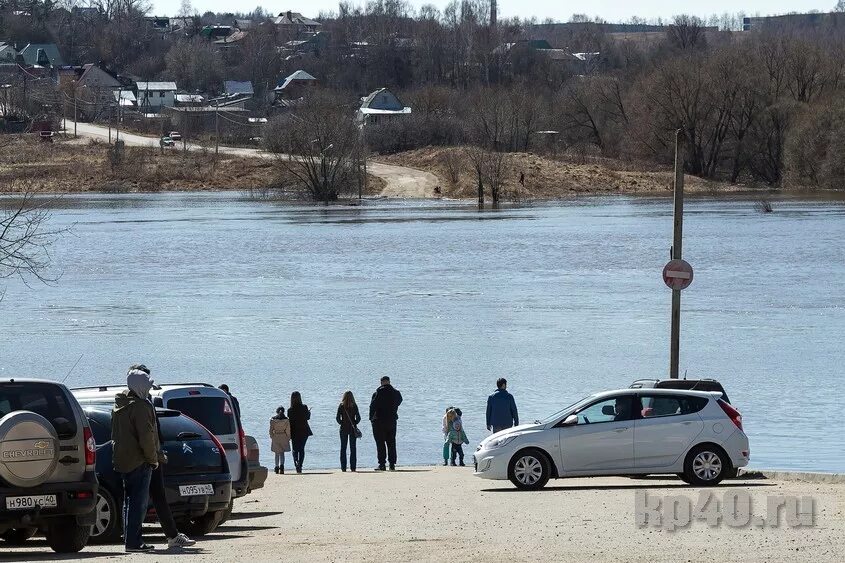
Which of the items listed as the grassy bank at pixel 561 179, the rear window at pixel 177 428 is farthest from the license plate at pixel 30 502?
the grassy bank at pixel 561 179

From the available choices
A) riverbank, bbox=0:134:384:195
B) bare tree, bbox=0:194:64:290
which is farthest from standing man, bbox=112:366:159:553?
riverbank, bbox=0:134:384:195

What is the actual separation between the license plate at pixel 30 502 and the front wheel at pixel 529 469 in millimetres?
6837

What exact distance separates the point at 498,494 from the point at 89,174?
101970 mm

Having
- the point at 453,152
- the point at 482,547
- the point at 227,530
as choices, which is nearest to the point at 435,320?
the point at 227,530

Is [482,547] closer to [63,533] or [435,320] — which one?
[63,533]

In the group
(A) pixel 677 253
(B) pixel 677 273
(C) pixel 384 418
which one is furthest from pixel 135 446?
(A) pixel 677 253

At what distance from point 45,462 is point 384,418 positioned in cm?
994

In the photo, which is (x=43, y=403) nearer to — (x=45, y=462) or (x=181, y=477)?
(x=45, y=462)

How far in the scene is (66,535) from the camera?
36.6ft

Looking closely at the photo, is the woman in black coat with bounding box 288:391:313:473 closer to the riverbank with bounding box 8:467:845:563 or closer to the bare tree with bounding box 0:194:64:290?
the riverbank with bounding box 8:467:845:563

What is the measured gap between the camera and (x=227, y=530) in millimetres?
13758

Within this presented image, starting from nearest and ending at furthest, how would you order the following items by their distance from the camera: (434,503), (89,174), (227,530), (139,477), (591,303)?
(139,477)
(227,530)
(434,503)
(591,303)
(89,174)

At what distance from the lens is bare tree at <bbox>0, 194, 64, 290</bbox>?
75.9 feet

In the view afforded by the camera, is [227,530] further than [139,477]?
Yes
